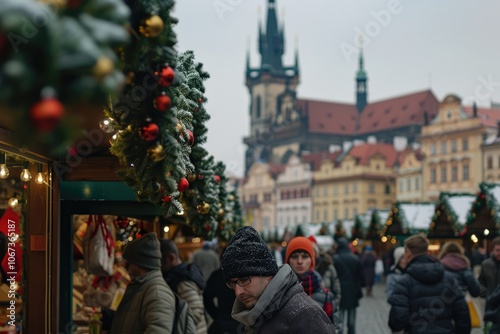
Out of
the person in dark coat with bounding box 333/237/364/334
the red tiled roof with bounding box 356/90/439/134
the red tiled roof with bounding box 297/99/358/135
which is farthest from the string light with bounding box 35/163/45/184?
the red tiled roof with bounding box 297/99/358/135

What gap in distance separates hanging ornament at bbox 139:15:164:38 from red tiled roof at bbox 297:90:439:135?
109732 millimetres

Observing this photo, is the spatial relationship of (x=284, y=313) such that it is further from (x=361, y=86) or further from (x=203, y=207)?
(x=361, y=86)

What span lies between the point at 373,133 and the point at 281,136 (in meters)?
14.0

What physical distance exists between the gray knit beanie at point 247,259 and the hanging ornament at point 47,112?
191cm

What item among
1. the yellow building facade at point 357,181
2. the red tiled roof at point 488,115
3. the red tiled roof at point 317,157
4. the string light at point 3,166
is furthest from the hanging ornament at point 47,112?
the red tiled roof at point 317,157

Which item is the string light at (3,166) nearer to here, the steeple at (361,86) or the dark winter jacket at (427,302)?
the dark winter jacket at (427,302)

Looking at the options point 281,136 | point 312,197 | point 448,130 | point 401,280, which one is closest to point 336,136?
point 281,136

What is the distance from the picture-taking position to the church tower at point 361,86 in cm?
13462

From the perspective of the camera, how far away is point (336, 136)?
128 m

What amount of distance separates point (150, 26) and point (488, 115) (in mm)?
81980

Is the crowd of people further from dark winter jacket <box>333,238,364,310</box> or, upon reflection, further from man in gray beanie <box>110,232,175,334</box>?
dark winter jacket <box>333,238,364,310</box>

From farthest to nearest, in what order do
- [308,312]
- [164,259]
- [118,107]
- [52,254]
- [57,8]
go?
[164,259] → [52,254] → [308,312] → [118,107] → [57,8]

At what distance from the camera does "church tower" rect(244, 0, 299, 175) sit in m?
136

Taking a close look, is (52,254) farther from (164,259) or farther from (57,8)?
(57,8)
